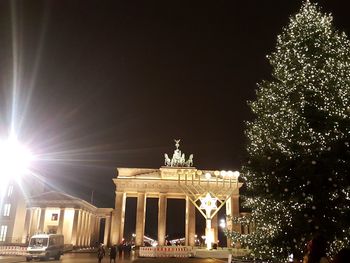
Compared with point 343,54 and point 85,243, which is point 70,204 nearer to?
point 85,243

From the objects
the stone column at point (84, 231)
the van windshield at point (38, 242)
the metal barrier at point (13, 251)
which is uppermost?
the stone column at point (84, 231)

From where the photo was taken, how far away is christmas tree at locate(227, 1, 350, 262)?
15.9m

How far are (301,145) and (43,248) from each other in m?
27.7

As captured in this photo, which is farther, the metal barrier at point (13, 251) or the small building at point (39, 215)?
the small building at point (39, 215)

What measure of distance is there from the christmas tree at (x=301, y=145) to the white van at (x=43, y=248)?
23.1 m

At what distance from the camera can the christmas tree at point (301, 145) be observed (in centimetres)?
1591

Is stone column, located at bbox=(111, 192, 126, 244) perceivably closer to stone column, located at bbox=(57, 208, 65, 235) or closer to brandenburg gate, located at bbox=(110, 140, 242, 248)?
brandenburg gate, located at bbox=(110, 140, 242, 248)

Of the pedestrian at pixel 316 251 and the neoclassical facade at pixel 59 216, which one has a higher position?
the neoclassical facade at pixel 59 216

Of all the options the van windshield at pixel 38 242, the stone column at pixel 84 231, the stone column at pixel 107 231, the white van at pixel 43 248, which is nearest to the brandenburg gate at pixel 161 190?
the stone column at pixel 84 231

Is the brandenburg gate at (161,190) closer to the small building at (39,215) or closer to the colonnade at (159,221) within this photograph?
the colonnade at (159,221)

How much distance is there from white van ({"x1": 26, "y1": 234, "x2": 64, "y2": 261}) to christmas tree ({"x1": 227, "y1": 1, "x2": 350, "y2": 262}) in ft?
75.6

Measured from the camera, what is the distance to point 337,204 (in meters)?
15.9

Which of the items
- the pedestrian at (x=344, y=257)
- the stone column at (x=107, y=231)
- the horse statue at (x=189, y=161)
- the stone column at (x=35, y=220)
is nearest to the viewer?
the pedestrian at (x=344, y=257)

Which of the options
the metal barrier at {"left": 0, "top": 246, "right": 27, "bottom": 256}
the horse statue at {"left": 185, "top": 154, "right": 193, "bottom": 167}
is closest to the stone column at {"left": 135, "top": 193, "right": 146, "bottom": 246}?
the horse statue at {"left": 185, "top": 154, "right": 193, "bottom": 167}
